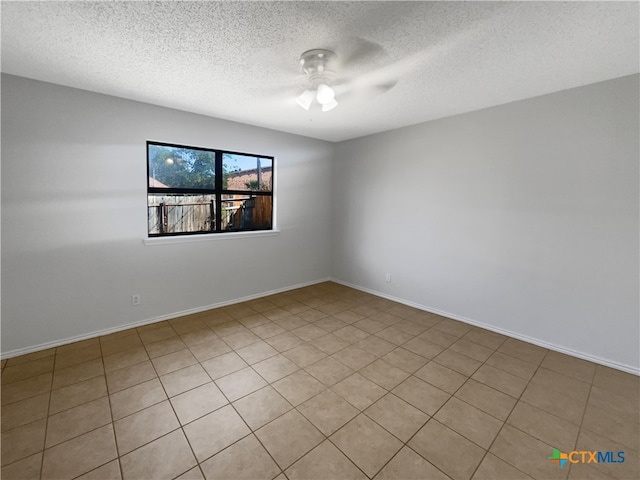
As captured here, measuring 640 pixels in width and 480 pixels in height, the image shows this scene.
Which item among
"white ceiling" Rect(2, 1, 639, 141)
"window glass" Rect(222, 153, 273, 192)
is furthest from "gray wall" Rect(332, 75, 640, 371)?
"window glass" Rect(222, 153, 273, 192)

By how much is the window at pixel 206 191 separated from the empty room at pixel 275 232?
0.03m

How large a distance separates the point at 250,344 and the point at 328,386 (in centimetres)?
99

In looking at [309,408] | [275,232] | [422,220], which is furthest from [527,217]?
[275,232]

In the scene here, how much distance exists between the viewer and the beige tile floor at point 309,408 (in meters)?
1.52

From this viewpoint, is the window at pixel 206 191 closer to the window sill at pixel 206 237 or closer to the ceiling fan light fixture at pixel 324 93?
the window sill at pixel 206 237

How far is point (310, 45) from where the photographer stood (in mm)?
1874

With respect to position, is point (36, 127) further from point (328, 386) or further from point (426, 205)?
point (426, 205)

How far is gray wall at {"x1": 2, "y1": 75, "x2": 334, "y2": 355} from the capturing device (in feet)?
7.98

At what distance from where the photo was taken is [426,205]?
12.0ft

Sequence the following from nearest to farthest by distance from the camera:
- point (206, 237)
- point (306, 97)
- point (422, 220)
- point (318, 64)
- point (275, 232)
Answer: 1. point (318, 64)
2. point (306, 97)
3. point (206, 237)
4. point (422, 220)
5. point (275, 232)

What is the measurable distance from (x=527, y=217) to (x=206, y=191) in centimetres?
363

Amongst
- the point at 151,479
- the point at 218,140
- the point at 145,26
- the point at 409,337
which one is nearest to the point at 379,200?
the point at 409,337

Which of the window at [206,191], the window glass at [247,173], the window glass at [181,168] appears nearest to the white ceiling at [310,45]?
the window glass at [181,168]

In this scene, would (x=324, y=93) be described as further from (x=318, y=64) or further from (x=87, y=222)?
(x=87, y=222)
